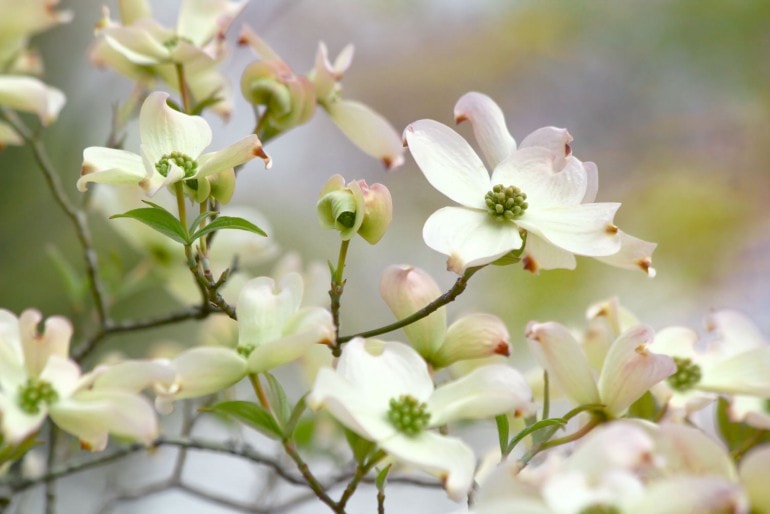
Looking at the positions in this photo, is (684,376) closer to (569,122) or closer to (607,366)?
(607,366)

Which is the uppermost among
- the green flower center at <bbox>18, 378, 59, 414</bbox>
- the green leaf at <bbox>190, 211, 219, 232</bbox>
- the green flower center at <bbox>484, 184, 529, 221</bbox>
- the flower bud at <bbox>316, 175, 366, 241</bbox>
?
the green flower center at <bbox>484, 184, 529, 221</bbox>

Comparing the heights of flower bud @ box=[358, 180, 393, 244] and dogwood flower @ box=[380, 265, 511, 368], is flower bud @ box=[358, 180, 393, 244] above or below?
above

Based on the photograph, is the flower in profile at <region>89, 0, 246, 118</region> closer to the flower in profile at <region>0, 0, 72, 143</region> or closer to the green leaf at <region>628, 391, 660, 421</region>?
the flower in profile at <region>0, 0, 72, 143</region>

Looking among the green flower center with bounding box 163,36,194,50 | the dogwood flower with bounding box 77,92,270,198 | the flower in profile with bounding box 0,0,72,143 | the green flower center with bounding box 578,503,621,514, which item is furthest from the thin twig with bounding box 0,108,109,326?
the green flower center with bounding box 578,503,621,514

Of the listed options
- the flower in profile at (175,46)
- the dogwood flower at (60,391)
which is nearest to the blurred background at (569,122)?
the flower in profile at (175,46)

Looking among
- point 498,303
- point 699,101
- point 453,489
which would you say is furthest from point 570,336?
point 699,101

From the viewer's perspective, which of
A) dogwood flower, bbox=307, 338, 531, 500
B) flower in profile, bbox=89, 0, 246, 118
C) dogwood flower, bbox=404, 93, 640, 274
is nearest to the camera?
dogwood flower, bbox=307, 338, 531, 500
